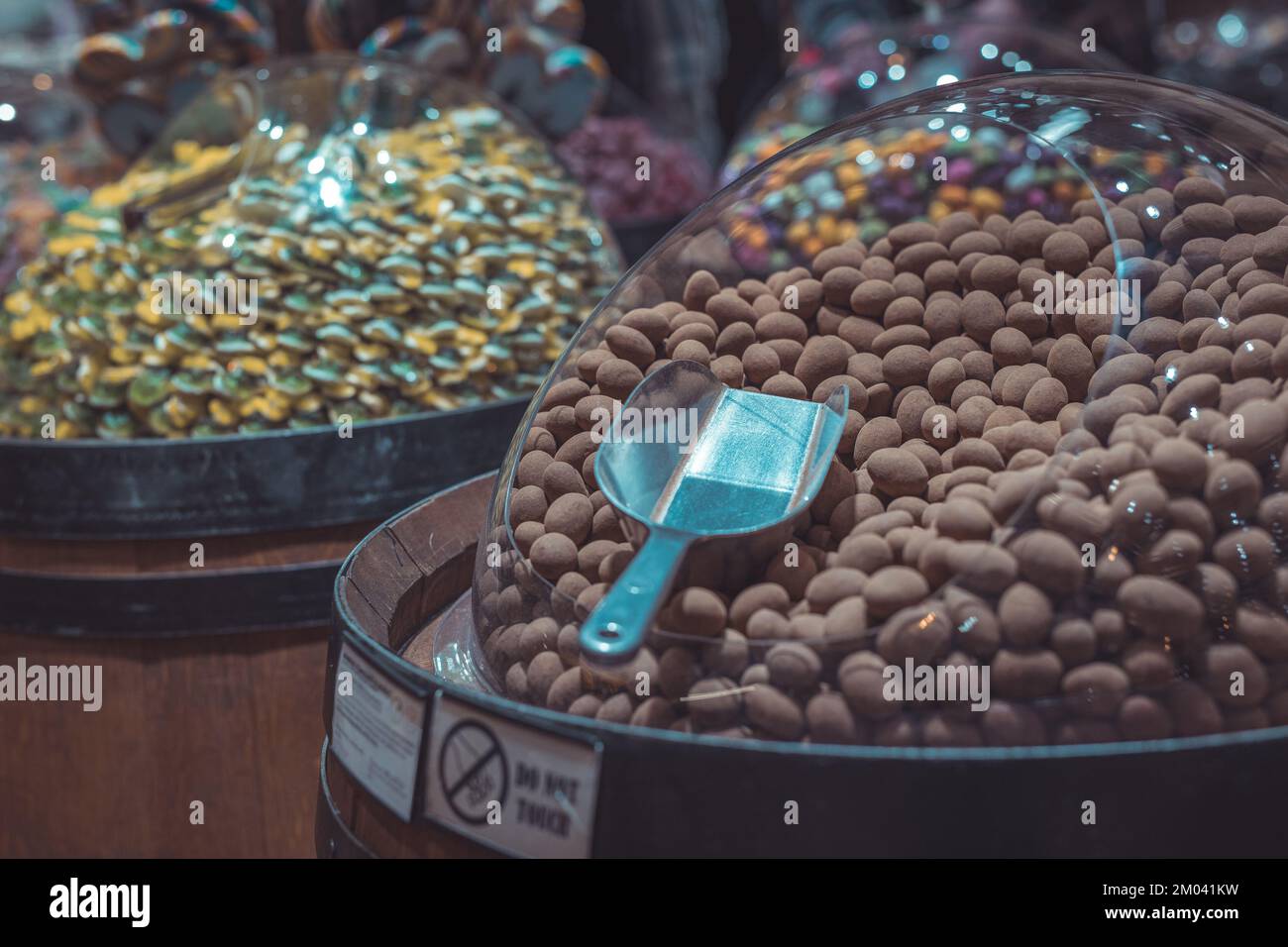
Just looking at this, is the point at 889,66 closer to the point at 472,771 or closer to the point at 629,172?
the point at 629,172

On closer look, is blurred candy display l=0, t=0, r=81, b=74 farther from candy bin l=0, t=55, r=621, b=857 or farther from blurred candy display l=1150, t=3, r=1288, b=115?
blurred candy display l=1150, t=3, r=1288, b=115

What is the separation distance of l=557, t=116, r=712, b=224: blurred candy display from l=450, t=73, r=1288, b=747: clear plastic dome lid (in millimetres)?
1645

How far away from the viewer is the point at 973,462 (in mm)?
812

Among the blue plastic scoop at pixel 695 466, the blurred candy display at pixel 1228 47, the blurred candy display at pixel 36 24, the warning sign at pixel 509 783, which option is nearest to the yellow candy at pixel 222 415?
the blue plastic scoop at pixel 695 466

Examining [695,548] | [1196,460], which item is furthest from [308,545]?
[1196,460]

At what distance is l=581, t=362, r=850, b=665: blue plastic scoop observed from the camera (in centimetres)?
72

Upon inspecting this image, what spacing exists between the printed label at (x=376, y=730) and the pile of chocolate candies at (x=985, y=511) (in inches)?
3.9

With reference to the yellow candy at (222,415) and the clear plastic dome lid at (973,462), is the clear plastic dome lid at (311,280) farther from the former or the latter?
the clear plastic dome lid at (973,462)

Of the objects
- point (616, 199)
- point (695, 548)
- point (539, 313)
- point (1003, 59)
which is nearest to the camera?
point (695, 548)

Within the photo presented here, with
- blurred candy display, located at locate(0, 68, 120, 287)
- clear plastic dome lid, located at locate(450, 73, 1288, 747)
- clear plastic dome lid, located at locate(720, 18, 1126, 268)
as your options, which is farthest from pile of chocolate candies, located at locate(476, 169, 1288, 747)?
blurred candy display, located at locate(0, 68, 120, 287)

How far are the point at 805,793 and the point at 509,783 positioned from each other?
17 centimetres
